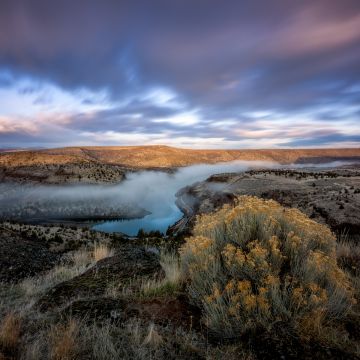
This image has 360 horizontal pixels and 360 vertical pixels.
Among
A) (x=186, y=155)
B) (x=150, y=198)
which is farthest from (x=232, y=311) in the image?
(x=186, y=155)

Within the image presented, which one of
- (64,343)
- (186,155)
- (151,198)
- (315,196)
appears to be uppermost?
(186,155)

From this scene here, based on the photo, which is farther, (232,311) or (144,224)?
(144,224)

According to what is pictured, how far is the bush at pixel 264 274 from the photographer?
3.65 m

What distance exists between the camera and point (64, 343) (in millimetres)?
3164

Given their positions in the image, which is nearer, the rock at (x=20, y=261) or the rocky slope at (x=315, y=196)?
the rock at (x=20, y=261)

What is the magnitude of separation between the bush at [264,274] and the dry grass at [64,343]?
1.60m

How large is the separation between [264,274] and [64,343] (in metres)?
2.51

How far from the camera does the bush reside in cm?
365

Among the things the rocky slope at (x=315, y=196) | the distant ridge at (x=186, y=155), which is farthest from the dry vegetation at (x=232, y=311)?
the distant ridge at (x=186, y=155)

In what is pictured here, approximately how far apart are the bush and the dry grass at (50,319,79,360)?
1.60 metres

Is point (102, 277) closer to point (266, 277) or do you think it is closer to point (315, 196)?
point (266, 277)

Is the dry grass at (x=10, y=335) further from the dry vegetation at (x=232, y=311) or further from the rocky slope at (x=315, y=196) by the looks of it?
the rocky slope at (x=315, y=196)

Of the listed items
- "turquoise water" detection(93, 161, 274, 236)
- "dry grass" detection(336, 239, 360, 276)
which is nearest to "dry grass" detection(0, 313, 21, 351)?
"dry grass" detection(336, 239, 360, 276)

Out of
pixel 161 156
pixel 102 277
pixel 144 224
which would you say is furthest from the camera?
pixel 161 156
